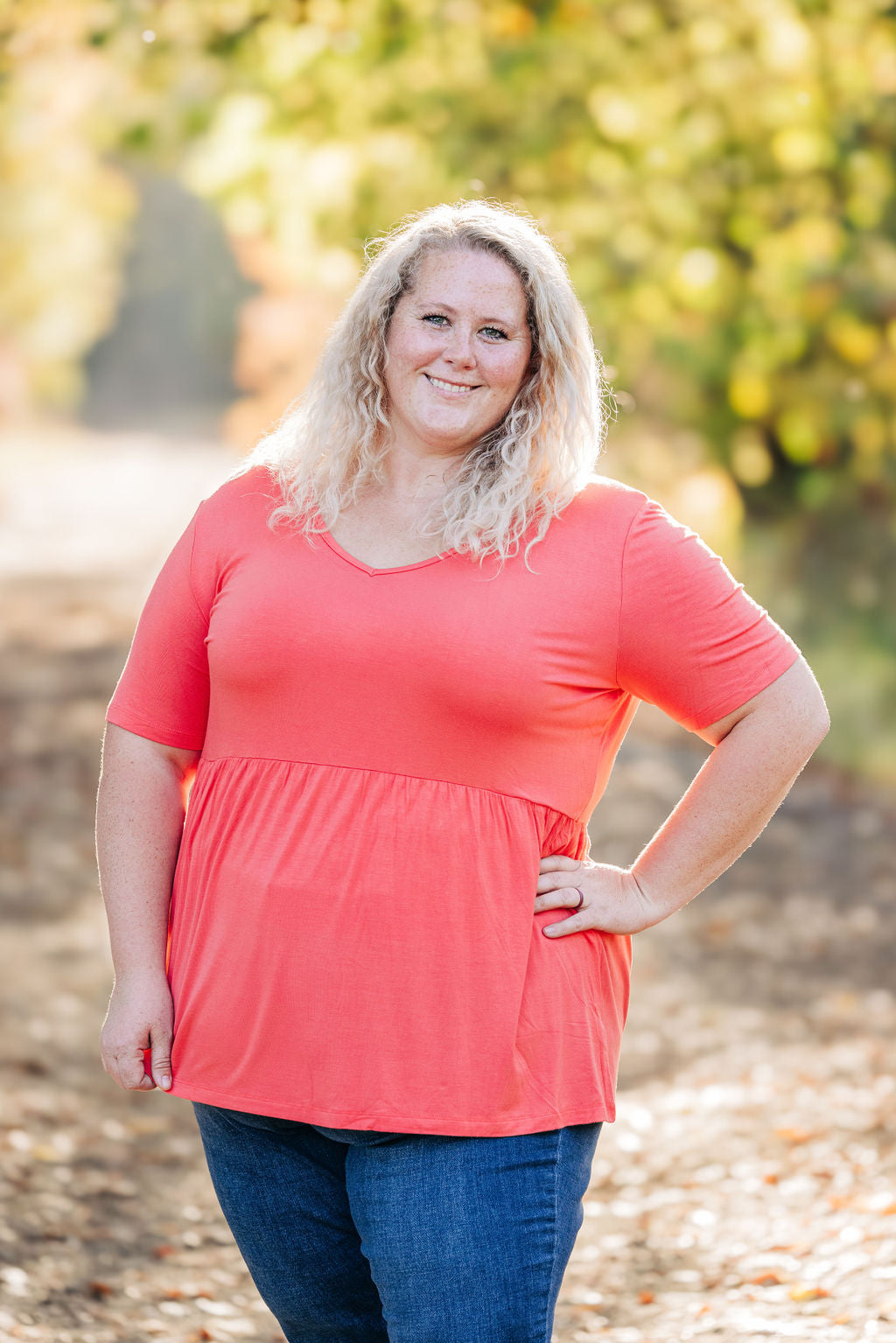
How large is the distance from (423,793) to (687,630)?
0.45 metres

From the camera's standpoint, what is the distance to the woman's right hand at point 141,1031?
220cm

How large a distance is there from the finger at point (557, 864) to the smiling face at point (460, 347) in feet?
2.21

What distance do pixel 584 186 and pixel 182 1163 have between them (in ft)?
14.7

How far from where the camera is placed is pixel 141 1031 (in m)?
2.20

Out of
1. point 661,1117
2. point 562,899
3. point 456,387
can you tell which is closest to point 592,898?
point 562,899

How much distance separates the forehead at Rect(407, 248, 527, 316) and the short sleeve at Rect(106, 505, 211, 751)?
1.77ft

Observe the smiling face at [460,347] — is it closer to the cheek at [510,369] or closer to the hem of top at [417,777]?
the cheek at [510,369]

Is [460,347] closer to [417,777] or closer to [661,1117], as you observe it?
[417,777]

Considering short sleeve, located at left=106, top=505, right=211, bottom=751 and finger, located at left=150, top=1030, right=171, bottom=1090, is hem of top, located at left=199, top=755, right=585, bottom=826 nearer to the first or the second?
short sleeve, located at left=106, top=505, right=211, bottom=751

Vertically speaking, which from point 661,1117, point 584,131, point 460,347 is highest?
point 584,131

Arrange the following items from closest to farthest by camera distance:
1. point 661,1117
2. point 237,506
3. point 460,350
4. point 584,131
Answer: point 460,350
point 237,506
point 661,1117
point 584,131

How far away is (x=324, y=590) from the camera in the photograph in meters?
2.12

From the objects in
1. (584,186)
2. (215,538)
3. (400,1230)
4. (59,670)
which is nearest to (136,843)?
(215,538)

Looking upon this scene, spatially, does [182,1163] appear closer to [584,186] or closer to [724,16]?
[584,186]
